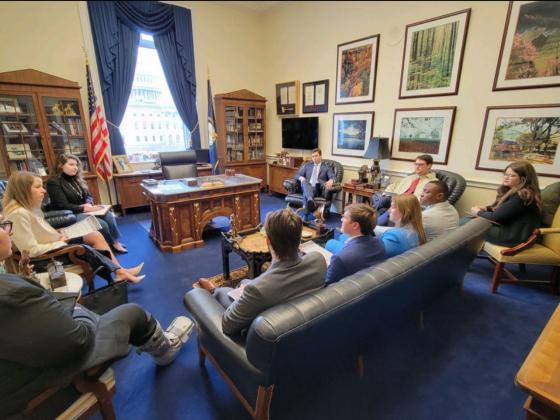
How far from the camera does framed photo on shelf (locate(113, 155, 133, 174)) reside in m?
4.69

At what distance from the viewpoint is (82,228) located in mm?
2637

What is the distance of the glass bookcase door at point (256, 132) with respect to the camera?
589 cm

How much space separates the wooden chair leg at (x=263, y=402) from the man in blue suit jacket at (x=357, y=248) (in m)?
0.60

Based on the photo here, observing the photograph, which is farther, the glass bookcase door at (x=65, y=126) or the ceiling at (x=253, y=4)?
the ceiling at (x=253, y=4)

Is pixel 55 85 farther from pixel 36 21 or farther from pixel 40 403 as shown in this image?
pixel 40 403

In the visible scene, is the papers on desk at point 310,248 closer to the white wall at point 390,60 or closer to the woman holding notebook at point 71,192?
the woman holding notebook at point 71,192

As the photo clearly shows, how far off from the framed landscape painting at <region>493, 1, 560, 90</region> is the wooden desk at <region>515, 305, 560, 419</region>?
305cm

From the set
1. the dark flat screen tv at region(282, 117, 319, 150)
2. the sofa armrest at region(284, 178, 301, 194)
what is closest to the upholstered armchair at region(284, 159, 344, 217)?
the sofa armrest at region(284, 178, 301, 194)

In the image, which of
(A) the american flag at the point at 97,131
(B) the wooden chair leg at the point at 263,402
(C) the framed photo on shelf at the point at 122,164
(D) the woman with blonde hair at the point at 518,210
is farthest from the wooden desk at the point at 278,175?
(B) the wooden chair leg at the point at 263,402

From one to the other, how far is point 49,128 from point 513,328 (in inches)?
228

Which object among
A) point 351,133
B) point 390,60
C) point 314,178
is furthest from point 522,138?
point 314,178

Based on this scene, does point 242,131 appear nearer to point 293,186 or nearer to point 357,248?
point 293,186

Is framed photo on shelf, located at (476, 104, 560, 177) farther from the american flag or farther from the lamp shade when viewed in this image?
the american flag

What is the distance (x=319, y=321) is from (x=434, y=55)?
3.88m
